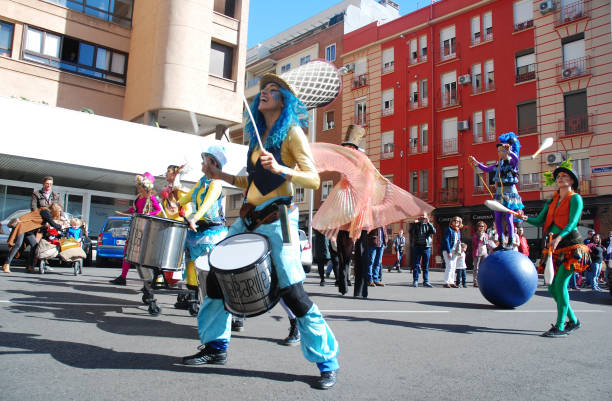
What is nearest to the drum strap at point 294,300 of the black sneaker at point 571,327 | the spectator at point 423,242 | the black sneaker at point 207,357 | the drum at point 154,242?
the black sneaker at point 207,357

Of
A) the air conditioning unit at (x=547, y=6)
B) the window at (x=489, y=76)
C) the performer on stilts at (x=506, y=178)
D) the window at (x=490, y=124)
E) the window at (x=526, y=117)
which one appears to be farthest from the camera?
the window at (x=489, y=76)

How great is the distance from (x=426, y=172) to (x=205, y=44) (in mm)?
18744

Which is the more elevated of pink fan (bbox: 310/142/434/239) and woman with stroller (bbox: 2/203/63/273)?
pink fan (bbox: 310/142/434/239)

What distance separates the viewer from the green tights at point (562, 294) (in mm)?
5434

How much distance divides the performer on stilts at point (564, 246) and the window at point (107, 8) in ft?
75.3

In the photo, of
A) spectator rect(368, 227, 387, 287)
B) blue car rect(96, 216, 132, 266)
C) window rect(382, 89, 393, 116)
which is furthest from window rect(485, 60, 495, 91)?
blue car rect(96, 216, 132, 266)

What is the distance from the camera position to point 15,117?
51.6 ft

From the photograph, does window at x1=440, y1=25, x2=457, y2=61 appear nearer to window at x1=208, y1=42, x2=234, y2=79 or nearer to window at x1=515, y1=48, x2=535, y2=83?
window at x1=515, y1=48, x2=535, y2=83

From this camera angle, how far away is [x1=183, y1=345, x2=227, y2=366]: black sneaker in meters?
3.51

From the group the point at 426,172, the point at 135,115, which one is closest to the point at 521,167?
the point at 426,172

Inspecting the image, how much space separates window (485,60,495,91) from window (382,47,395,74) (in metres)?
7.50

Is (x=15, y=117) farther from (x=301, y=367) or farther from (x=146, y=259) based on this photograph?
(x=301, y=367)

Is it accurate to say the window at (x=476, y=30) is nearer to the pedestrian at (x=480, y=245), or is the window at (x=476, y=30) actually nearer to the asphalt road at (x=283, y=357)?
the pedestrian at (x=480, y=245)

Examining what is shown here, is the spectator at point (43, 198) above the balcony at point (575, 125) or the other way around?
the other way around
